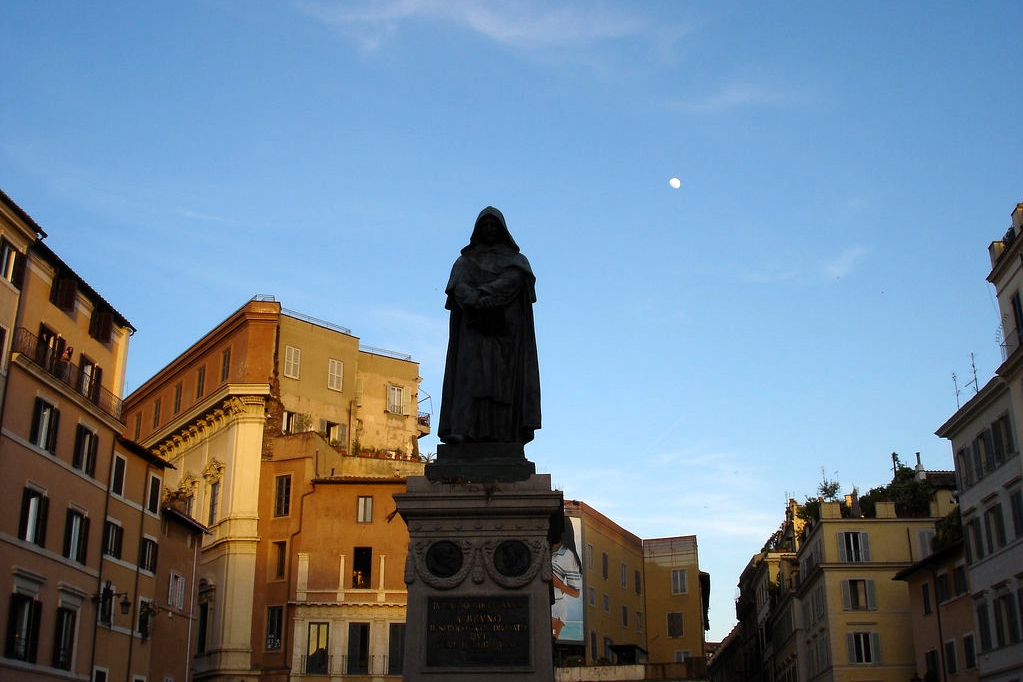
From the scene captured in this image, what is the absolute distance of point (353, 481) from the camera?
182 ft

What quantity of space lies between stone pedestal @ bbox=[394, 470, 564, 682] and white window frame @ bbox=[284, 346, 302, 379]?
47.9m

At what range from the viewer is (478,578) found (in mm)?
12391

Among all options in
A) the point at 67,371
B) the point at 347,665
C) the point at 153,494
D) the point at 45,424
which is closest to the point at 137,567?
the point at 153,494

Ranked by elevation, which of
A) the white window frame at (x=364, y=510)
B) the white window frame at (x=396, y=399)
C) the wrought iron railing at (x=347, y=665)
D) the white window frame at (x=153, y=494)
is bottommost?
the wrought iron railing at (x=347, y=665)

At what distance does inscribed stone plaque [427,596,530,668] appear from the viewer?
12.0 m

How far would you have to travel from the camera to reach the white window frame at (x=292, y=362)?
5972cm

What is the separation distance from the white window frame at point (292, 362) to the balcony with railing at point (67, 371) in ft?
48.8

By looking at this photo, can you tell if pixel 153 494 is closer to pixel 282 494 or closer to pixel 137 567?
pixel 137 567

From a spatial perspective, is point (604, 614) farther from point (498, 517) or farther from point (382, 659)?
point (498, 517)

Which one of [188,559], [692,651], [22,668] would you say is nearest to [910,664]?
[692,651]

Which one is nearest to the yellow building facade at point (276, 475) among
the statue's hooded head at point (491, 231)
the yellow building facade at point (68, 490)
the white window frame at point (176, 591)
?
the white window frame at point (176, 591)

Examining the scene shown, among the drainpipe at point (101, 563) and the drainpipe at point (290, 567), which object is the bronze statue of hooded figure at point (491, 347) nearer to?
the drainpipe at point (101, 563)

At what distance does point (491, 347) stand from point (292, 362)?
1871 inches

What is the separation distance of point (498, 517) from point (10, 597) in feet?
92.5
